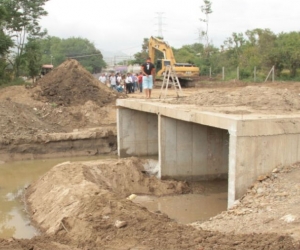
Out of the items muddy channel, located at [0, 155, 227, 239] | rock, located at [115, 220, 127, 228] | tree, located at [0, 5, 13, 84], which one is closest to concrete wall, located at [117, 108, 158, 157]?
muddy channel, located at [0, 155, 227, 239]

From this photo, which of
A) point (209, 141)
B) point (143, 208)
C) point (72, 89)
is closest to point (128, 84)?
point (72, 89)

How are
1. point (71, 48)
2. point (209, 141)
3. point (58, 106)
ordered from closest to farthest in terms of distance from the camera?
point (209, 141), point (58, 106), point (71, 48)

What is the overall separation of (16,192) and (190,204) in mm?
4881

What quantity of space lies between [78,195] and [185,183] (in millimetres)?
3833

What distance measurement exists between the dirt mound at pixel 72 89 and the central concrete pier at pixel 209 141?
6.60 meters

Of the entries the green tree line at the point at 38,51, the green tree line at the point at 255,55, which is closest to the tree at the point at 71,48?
the green tree line at the point at 255,55

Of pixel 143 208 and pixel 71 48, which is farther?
pixel 71 48

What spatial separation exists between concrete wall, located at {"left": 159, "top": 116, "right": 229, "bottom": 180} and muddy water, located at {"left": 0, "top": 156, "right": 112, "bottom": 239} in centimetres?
411

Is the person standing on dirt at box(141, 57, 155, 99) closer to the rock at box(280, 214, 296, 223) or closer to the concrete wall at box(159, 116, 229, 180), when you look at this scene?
the concrete wall at box(159, 116, 229, 180)

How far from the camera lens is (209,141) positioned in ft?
42.2

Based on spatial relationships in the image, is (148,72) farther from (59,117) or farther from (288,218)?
(288,218)

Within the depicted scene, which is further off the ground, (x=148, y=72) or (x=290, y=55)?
(x=290, y=55)

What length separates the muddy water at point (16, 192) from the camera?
9391mm

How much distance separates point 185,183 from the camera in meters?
12.2
